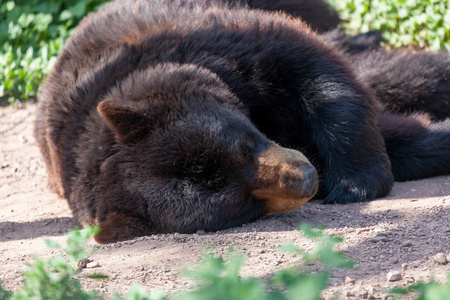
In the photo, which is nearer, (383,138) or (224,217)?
(224,217)

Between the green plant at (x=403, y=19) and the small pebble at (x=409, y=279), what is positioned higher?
the green plant at (x=403, y=19)

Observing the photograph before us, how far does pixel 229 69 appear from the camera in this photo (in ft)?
14.0

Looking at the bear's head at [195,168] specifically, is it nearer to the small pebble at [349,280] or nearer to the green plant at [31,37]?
the small pebble at [349,280]

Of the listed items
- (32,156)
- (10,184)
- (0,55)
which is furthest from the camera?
(0,55)

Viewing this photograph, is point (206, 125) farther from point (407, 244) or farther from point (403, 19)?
point (403, 19)

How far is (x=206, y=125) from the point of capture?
3693 mm

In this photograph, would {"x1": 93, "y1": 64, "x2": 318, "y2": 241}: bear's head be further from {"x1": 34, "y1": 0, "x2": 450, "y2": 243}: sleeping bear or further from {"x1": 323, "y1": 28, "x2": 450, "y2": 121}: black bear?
{"x1": 323, "y1": 28, "x2": 450, "y2": 121}: black bear

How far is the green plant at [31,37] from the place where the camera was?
761cm

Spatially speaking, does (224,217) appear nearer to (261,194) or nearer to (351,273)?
(261,194)

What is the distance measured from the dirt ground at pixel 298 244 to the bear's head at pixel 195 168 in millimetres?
121

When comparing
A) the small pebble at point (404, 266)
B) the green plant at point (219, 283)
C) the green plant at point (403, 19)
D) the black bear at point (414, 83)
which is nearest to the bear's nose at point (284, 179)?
the small pebble at point (404, 266)

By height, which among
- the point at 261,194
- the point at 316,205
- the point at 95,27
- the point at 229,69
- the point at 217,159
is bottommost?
the point at 316,205

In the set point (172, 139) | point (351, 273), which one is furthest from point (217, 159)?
point (351, 273)

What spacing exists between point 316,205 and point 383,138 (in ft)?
3.47
